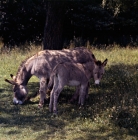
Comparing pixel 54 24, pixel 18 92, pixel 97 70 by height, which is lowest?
pixel 18 92

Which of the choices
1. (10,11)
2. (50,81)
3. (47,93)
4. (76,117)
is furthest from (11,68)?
(10,11)

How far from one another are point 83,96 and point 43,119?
1375 millimetres

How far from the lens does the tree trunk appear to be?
34.7 feet

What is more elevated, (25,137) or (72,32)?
(72,32)

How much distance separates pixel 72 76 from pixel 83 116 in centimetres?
110

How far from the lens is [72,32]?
23016mm

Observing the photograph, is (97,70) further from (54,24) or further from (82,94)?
(54,24)

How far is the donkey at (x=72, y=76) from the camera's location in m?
8.41

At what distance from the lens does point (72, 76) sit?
8.56 m

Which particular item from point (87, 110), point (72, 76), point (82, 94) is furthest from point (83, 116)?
point (72, 76)

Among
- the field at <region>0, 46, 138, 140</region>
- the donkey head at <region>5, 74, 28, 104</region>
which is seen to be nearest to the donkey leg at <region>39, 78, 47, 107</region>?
the field at <region>0, 46, 138, 140</region>

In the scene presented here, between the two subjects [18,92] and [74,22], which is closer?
[18,92]

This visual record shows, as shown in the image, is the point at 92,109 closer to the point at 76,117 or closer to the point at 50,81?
the point at 76,117

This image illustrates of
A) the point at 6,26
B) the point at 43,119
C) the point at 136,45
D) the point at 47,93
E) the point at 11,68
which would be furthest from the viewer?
the point at 6,26
